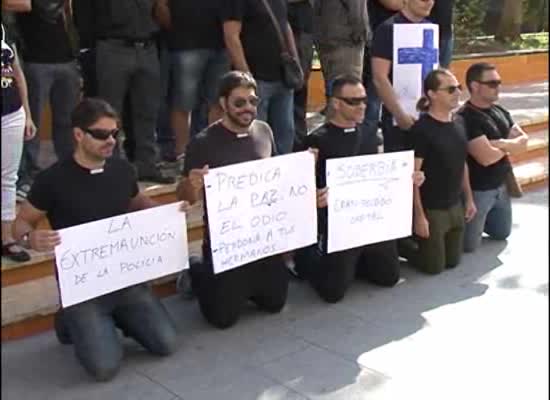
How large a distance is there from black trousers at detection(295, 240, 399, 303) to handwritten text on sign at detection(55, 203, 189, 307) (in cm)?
78

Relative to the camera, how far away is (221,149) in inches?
134

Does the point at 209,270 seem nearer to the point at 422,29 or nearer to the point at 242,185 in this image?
the point at 242,185

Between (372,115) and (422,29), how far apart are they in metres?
0.60

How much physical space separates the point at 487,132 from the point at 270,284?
1624 mm

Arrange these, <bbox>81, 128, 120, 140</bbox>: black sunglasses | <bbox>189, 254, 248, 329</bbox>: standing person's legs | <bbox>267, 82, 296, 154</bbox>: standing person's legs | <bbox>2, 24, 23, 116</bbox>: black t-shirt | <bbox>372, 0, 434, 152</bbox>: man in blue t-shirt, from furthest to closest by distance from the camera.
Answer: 1. <bbox>267, 82, 296, 154</bbox>: standing person's legs
2. <bbox>372, 0, 434, 152</bbox>: man in blue t-shirt
3. <bbox>189, 254, 248, 329</bbox>: standing person's legs
4. <bbox>81, 128, 120, 140</bbox>: black sunglasses
5. <bbox>2, 24, 23, 116</bbox>: black t-shirt

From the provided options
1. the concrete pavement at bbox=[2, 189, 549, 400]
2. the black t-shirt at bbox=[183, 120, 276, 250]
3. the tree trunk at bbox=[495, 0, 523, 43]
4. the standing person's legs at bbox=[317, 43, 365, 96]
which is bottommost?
the concrete pavement at bbox=[2, 189, 549, 400]

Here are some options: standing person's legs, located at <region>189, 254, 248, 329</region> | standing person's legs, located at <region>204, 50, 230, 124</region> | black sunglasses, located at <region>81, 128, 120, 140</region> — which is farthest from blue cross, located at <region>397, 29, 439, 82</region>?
black sunglasses, located at <region>81, 128, 120, 140</region>

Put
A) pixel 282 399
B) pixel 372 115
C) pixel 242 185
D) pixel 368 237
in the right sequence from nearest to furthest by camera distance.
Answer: pixel 282 399 → pixel 242 185 → pixel 368 237 → pixel 372 115

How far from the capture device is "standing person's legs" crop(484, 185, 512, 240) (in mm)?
4711

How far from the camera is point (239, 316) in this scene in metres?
3.53

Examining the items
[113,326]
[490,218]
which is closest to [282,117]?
[490,218]

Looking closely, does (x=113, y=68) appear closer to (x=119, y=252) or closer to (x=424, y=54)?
(x=119, y=252)

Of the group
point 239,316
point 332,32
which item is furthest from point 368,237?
point 332,32

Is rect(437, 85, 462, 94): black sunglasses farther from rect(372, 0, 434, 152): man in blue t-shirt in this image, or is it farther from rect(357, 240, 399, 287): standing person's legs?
rect(357, 240, 399, 287): standing person's legs
